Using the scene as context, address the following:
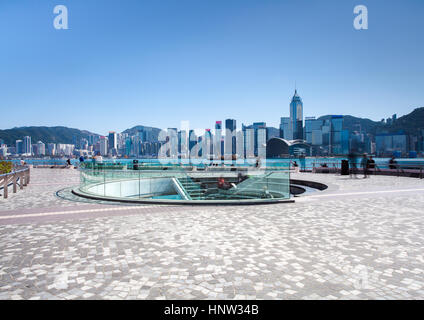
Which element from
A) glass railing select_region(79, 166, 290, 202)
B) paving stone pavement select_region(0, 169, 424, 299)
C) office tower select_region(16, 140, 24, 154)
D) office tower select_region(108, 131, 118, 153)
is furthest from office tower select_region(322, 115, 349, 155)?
office tower select_region(16, 140, 24, 154)

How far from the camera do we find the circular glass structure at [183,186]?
11742 millimetres

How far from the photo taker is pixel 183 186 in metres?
15.5

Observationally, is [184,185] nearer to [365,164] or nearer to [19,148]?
[365,164]

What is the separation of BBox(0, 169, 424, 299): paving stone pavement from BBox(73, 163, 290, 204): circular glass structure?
2.77 m

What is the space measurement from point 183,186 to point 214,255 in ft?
35.1

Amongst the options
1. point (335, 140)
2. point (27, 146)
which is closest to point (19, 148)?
point (27, 146)

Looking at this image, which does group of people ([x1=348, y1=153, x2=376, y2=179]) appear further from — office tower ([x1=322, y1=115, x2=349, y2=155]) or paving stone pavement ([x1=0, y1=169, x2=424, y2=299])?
office tower ([x1=322, y1=115, x2=349, y2=155])

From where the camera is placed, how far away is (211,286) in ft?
12.1

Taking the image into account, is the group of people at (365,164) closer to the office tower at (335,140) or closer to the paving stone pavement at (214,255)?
the paving stone pavement at (214,255)

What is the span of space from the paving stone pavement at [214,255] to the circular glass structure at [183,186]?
9.07ft

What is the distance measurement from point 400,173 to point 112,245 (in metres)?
26.7

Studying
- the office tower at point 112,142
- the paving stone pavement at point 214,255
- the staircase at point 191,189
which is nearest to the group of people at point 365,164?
the staircase at point 191,189
